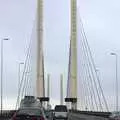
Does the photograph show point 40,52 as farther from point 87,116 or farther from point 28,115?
point 28,115

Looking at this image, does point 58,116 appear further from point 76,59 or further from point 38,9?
point 38,9

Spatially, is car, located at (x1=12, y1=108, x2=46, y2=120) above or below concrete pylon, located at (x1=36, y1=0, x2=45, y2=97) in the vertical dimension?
below

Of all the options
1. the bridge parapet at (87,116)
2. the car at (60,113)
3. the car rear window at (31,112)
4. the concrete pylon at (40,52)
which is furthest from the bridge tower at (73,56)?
the car rear window at (31,112)

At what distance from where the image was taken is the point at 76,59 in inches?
2628

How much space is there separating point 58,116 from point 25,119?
31.7 meters

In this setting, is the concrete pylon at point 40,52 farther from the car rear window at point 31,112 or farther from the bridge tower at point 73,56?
the car rear window at point 31,112

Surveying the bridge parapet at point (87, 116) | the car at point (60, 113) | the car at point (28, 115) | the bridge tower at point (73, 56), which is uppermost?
the bridge tower at point (73, 56)

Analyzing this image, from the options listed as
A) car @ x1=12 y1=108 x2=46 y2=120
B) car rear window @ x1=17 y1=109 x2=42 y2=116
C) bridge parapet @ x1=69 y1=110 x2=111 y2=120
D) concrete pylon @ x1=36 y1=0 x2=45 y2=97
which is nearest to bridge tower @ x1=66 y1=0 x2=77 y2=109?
bridge parapet @ x1=69 y1=110 x2=111 y2=120

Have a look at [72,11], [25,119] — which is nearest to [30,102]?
[72,11]

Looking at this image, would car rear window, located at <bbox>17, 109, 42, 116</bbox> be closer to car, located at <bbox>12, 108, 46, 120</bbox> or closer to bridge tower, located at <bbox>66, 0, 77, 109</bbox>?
car, located at <bbox>12, 108, 46, 120</bbox>

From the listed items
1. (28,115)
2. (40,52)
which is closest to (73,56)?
(40,52)

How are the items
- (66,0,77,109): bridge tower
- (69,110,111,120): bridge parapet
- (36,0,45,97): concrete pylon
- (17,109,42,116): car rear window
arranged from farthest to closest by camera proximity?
1. (36,0,45,97): concrete pylon
2. (66,0,77,109): bridge tower
3. (69,110,111,120): bridge parapet
4. (17,109,42,116): car rear window

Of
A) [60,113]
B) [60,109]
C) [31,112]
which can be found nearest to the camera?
[31,112]

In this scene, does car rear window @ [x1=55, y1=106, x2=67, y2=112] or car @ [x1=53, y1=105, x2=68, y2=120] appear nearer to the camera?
car @ [x1=53, y1=105, x2=68, y2=120]
